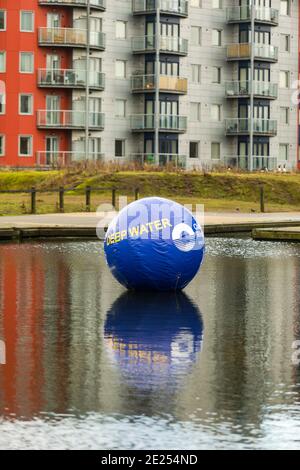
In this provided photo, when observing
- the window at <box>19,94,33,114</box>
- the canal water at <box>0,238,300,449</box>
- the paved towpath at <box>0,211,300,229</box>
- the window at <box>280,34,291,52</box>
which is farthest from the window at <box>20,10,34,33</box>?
the canal water at <box>0,238,300,449</box>

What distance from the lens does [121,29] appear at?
89.2 metres

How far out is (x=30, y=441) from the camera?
862 cm

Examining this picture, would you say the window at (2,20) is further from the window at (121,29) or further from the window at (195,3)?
the window at (195,3)

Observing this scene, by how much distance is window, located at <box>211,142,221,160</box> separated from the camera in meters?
94.2

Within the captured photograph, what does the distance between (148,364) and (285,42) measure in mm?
88699

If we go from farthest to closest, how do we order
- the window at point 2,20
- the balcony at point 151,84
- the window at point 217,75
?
the window at point 217,75, the balcony at point 151,84, the window at point 2,20

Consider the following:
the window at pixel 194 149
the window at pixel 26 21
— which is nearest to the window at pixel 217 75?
the window at pixel 194 149

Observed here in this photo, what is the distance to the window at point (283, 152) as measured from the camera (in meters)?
97.9

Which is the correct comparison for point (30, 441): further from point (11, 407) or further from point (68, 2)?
point (68, 2)

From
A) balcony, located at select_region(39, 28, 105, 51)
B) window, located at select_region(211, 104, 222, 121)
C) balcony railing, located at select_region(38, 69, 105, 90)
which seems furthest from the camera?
window, located at select_region(211, 104, 222, 121)

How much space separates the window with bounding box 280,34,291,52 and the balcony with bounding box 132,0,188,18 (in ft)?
33.7

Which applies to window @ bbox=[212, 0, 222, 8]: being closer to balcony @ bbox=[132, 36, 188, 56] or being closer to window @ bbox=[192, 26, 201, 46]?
window @ bbox=[192, 26, 201, 46]

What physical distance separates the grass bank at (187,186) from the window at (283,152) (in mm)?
35975

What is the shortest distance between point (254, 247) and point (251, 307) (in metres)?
12.6
